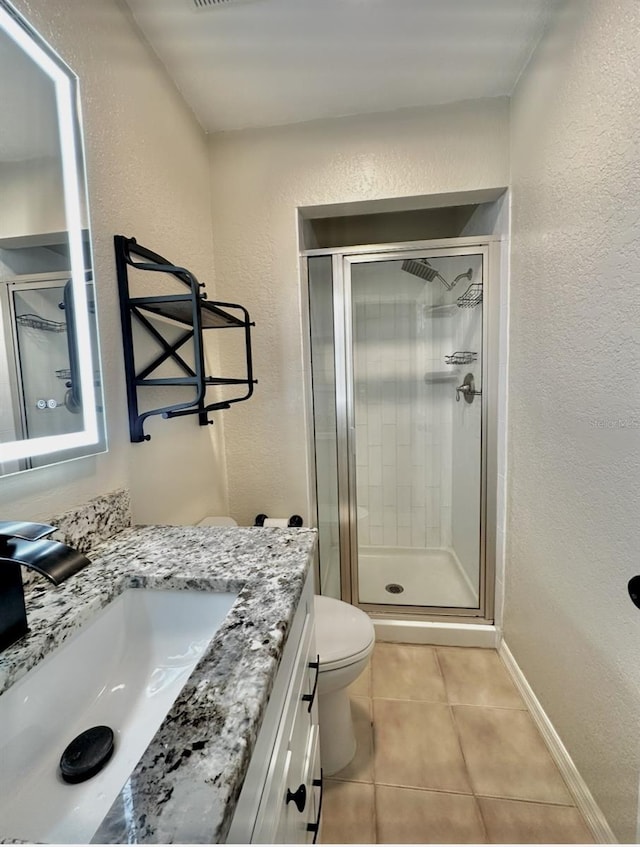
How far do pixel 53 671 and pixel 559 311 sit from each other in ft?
4.89

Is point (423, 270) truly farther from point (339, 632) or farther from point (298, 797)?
point (298, 797)

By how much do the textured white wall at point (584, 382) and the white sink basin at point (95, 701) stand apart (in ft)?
3.12

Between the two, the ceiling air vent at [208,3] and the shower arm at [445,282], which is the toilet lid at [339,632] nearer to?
the shower arm at [445,282]

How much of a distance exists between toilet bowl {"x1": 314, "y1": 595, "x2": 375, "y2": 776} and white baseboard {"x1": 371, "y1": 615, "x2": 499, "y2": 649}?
1.94 ft

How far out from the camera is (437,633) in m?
1.80

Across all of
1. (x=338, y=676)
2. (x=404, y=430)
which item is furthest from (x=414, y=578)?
(x=338, y=676)

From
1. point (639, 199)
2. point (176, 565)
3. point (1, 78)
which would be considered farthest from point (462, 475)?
point (1, 78)

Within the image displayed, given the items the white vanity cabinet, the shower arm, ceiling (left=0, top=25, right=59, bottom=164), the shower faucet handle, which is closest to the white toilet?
the white vanity cabinet

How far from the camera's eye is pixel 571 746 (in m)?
1.14

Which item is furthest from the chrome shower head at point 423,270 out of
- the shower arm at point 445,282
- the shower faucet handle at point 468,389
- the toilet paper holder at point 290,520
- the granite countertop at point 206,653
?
the granite countertop at point 206,653

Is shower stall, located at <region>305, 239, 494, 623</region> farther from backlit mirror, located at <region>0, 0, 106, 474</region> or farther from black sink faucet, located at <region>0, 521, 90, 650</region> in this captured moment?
black sink faucet, located at <region>0, 521, 90, 650</region>

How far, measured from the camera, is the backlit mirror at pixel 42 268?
2.39 feet

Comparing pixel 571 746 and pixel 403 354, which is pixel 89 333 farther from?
pixel 571 746

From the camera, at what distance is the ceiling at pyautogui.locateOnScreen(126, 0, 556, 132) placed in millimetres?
1122
